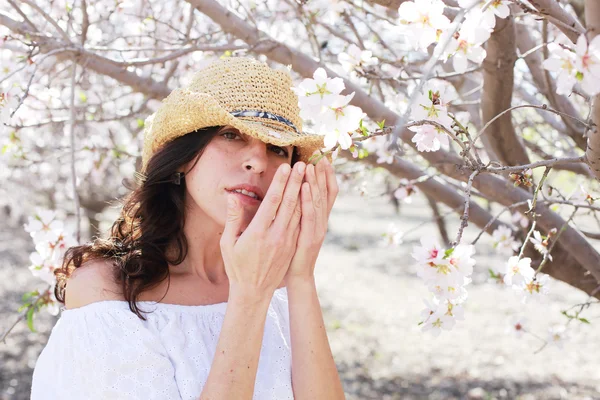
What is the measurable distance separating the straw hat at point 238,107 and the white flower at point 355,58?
1.45 ft

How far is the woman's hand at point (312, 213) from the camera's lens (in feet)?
5.32

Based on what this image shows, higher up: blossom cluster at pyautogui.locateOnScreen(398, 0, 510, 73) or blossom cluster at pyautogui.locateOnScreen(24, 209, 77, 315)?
blossom cluster at pyautogui.locateOnScreen(398, 0, 510, 73)

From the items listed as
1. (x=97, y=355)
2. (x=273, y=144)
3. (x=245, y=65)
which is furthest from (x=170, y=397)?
(x=245, y=65)

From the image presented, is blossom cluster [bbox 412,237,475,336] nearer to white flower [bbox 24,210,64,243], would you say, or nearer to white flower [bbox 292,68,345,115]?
white flower [bbox 292,68,345,115]

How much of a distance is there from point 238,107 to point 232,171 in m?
0.19

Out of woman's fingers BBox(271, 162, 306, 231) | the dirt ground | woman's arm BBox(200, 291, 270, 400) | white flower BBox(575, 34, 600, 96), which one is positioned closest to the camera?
white flower BBox(575, 34, 600, 96)

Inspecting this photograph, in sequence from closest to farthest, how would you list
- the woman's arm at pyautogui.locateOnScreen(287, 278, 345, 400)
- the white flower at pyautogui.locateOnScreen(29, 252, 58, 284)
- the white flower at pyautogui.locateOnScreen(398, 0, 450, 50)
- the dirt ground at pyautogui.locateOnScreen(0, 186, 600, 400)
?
the white flower at pyautogui.locateOnScreen(398, 0, 450, 50)
the woman's arm at pyautogui.locateOnScreen(287, 278, 345, 400)
the white flower at pyautogui.locateOnScreen(29, 252, 58, 284)
the dirt ground at pyautogui.locateOnScreen(0, 186, 600, 400)

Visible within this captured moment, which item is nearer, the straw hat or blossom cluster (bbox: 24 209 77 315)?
the straw hat

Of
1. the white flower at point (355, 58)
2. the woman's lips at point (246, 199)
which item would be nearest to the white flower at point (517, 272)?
the woman's lips at point (246, 199)

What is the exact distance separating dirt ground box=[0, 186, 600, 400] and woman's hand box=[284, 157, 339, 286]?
158 centimetres

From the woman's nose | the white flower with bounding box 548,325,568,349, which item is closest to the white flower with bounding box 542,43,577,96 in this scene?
the woman's nose

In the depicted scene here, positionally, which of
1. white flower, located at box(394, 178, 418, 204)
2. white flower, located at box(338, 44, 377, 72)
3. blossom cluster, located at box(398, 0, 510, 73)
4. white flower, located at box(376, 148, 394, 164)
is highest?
white flower, located at box(338, 44, 377, 72)

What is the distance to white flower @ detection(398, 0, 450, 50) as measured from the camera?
122cm

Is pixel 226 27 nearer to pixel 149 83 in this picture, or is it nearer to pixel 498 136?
→ pixel 149 83
